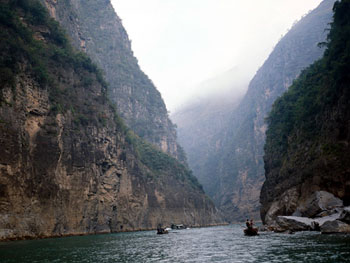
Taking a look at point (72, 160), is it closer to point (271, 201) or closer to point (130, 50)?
point (271, 201)

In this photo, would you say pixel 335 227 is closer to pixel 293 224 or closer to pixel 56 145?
pixel 293 224

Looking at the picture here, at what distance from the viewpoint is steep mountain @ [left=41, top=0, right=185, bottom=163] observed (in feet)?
404

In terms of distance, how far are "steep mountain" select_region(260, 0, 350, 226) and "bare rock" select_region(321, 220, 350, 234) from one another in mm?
8464

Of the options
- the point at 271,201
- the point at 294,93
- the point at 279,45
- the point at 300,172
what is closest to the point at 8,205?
the point at 300,172

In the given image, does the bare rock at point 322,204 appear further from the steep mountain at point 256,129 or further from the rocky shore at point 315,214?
the steep mountain at point 256,129

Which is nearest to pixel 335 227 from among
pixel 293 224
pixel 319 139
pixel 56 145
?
pixel 293 224

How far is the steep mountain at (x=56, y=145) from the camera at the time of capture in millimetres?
41000

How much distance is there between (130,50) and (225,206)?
82257mm

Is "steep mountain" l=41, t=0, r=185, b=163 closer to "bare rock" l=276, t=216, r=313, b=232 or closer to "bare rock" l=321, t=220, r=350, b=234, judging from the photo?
"bare rock" l=276, t=216, r=313, b=232

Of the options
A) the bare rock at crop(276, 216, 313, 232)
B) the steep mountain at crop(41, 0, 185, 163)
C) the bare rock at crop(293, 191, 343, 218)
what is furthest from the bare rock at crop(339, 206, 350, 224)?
the steep mountain at crop(41, 0, 185, 163)

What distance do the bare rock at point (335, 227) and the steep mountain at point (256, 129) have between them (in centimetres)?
10982

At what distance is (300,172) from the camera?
45.2 m

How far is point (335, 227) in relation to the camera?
86.1 ft

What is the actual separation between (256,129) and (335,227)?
145 metres
